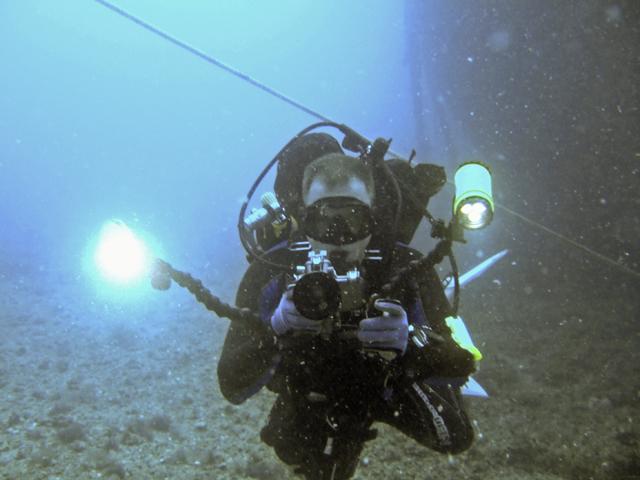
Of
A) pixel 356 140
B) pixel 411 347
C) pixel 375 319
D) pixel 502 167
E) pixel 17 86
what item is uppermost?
pixel 17 86

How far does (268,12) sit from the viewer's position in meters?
135

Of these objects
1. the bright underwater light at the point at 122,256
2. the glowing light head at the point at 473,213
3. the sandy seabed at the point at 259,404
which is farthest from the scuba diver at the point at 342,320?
the sandy seabed at the point at 259,404

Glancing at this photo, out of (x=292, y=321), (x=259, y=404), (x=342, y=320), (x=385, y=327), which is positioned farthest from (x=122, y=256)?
(x=259, y=404)

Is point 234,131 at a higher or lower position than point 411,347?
higher

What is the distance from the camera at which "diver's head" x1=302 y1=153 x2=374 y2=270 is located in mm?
2590

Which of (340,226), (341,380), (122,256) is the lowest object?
(341,380)

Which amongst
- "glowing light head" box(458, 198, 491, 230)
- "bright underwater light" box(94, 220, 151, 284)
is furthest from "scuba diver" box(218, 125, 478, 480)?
"bright underwater light" box(94, 220, 151, 284)

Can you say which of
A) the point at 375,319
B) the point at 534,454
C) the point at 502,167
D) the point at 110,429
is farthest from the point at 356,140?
the point at 502,167

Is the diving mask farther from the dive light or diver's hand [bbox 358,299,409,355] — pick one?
the dive light

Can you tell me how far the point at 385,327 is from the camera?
1.96m

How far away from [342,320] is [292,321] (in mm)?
359

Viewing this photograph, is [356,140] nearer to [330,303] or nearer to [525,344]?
[330,303]

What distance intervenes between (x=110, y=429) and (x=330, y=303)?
22.0ft

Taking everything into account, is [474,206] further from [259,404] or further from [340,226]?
[259,404]
